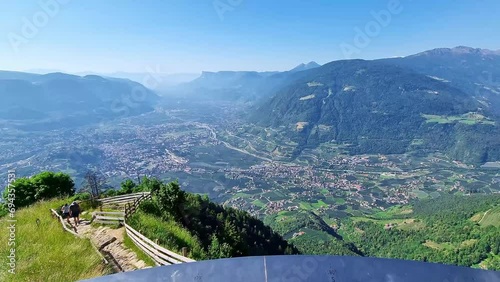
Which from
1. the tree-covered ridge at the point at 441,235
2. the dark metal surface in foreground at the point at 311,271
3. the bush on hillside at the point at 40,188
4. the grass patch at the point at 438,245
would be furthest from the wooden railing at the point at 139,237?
the grass patch at the point at 438,245

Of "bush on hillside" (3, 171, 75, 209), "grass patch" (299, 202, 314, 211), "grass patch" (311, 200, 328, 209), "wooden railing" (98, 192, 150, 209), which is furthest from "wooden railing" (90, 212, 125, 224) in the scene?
"grass patch" (311, 200, 328, 209)

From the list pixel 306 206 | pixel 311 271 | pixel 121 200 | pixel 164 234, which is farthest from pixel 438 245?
pixel 311 271

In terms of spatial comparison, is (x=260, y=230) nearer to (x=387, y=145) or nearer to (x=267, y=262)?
(x=267, y=262)

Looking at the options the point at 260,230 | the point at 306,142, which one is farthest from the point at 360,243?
the point at 306,142

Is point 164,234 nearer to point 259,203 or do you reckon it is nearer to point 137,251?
point 137,251

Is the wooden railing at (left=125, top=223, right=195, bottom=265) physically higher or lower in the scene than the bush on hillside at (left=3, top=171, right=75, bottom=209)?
higher

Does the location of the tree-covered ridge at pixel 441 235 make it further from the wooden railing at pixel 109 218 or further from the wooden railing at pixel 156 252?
the wooden railing at pixel 156 252

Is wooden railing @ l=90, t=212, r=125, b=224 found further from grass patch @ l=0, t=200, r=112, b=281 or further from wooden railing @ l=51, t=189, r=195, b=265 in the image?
grass patch @ l=0, t=200, r=112, b=281
